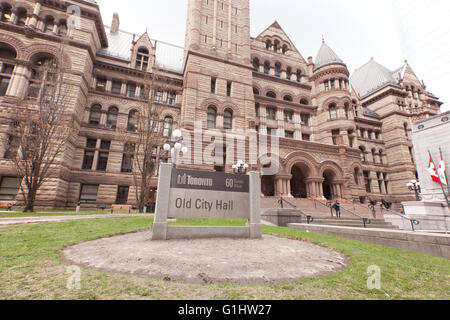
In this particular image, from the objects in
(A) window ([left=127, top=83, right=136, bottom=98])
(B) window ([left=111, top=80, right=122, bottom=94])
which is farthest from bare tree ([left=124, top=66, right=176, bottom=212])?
(B) window ([left=111, top=80, right=122, bottom=94])

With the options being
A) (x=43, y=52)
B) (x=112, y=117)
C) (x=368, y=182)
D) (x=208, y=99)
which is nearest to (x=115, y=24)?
(x=43, y=52)

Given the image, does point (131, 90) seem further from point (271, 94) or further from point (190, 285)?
point (190, 285)

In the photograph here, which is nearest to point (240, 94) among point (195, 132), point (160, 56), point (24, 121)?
point (195, 132)

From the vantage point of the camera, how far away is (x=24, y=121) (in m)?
14.1

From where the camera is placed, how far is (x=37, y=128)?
13156 millimetres

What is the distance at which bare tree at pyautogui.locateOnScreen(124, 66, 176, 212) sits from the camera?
49.2 feet

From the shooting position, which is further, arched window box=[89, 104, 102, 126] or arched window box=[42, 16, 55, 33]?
arched window box=[89, 104, 102, 126]

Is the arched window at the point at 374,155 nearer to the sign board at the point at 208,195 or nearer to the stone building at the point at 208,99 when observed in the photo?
the stone building at the point at 208,99

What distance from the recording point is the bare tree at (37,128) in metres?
12.5

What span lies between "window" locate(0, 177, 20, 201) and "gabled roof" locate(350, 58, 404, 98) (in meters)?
50.8

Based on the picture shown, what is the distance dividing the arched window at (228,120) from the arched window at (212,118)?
48.8 inches

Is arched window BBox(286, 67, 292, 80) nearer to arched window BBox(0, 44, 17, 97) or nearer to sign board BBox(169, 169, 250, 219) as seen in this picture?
sign board BBox(169, 169, 250, 219)

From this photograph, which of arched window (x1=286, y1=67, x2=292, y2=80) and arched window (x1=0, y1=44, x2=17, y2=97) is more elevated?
arched window (x1=286, y1=67, x2=292, y2=80)

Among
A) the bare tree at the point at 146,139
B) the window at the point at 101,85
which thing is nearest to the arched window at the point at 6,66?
the window at the point at 101,85
